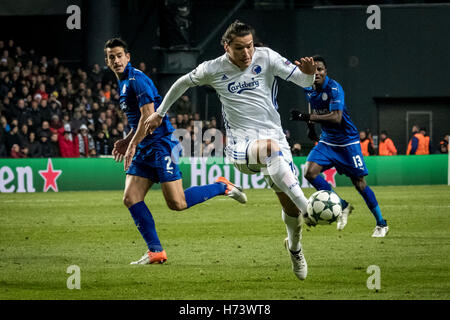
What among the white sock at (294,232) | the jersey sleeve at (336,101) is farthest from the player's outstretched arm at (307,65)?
the jersey sleeve at (336,101)

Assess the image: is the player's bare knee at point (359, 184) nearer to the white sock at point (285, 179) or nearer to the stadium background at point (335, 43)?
the white sock at point (285, 179)

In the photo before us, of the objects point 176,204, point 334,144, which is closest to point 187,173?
point 334,144

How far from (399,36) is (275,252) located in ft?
67.2

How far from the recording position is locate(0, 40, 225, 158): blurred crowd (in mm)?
20984

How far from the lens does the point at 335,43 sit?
2850cm

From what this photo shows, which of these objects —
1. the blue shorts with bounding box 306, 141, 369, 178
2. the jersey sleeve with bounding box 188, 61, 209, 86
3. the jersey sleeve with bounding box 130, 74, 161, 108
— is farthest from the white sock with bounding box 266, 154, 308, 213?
the blue shorts with bounding box 306, 141, 369, 178

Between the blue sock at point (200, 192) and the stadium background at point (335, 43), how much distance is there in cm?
1850

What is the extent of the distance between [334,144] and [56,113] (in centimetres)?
1219

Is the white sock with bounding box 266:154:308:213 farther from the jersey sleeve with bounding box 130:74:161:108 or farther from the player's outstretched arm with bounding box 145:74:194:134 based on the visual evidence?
the jersey sleeve with bounding box 130:74:161:108

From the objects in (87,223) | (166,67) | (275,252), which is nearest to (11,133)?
(166,67)

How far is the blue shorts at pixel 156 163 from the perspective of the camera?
832 cm

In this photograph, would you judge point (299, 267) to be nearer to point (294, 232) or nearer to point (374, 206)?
point (294, 232)

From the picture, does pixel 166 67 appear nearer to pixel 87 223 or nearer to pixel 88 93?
pixel 88 93

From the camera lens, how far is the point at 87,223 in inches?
513
